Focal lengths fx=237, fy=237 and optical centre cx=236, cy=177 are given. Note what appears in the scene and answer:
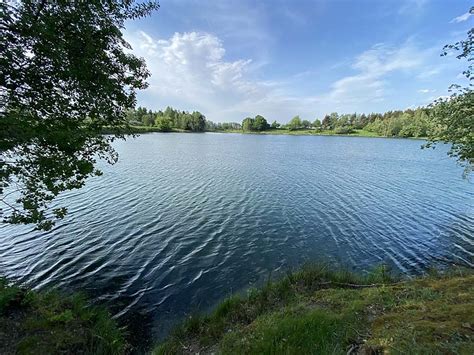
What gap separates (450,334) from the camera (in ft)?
14.5

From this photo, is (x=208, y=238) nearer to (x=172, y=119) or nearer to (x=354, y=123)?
(x=172, y=119)

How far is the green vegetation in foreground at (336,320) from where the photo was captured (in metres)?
4.58

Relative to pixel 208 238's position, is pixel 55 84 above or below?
above

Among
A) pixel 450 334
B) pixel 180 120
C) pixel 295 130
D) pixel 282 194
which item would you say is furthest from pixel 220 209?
pixel 295 130

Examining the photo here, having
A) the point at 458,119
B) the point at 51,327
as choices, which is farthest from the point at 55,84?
the point at 458,119

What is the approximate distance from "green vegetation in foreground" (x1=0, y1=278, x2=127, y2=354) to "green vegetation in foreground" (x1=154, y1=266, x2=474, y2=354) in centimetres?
164

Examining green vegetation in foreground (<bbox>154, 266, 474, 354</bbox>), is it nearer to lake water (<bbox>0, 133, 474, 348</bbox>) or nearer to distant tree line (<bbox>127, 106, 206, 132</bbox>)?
lake water (<bbox>0, 133, 474, 348</bbox>)

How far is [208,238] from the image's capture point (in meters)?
13.9

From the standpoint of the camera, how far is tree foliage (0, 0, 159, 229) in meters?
5.55

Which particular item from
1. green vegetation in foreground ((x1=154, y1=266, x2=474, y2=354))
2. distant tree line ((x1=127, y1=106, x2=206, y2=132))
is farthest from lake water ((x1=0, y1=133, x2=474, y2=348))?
distant tree line ((x1=127, y1=106, x2=206, y2=132))

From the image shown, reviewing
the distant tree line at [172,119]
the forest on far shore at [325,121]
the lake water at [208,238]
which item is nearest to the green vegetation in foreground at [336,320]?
the lake water at [208,238]

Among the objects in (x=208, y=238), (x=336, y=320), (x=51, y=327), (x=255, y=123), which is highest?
(x=255, y=123)

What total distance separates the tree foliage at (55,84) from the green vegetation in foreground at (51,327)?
7.39 feet

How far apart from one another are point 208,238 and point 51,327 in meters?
8.31
